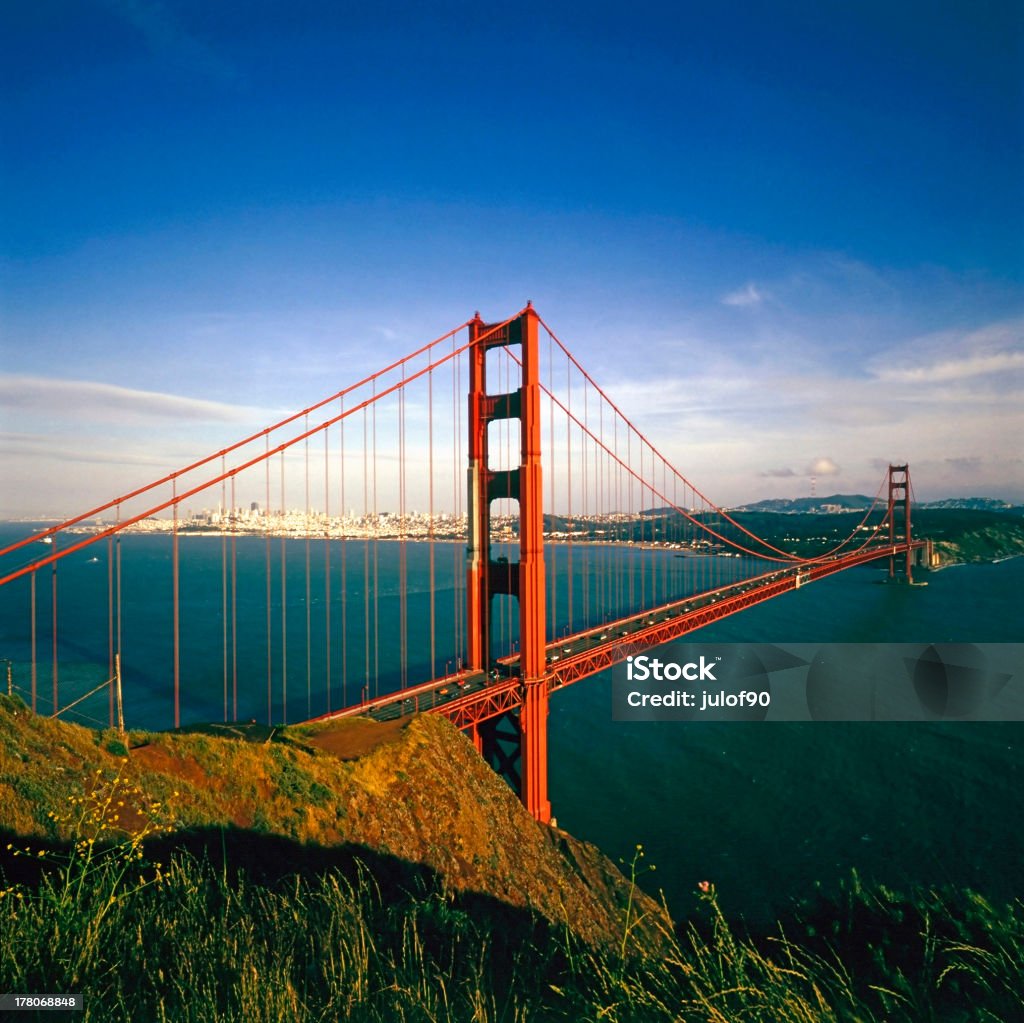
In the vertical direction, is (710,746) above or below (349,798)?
below

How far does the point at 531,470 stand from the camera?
19.6 m

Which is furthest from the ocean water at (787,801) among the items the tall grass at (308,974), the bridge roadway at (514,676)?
the tall grass at (308,974)

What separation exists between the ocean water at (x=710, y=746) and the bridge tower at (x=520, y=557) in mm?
2852

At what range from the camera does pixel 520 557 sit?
62.7 ft

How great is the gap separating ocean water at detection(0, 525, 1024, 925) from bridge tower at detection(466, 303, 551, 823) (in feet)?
9.36

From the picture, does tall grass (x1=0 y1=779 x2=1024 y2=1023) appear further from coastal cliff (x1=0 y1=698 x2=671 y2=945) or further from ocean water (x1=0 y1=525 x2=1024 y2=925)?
ocean water (x1=0 y1=525 x2=1024 y2=925)

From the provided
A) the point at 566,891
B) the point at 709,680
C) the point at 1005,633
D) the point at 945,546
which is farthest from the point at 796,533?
the point at 566,891

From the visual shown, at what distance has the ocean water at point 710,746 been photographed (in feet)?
58.3

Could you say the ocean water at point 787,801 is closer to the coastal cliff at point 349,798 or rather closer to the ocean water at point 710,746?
the ocean water at point 710,746

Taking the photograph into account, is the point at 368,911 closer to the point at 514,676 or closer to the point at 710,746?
the point at 514,676

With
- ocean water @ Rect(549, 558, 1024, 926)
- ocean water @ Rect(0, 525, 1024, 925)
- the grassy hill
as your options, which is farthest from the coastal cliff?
ocean water @ Rect(0, 525, 1024, 925)

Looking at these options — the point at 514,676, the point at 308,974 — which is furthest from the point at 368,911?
the point at 514,676

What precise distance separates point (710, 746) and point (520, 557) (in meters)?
13.6

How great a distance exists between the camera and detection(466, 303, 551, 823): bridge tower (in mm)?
19219
